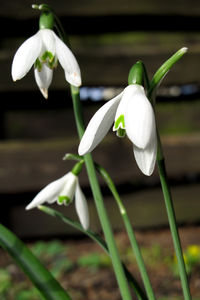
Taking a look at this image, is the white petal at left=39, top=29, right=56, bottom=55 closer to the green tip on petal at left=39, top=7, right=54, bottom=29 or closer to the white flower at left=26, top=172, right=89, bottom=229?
the green tip on petal at left=39, top=7, right=54, bottom=29

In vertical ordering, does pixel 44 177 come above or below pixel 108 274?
above

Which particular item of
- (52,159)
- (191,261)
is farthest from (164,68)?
(52,159)

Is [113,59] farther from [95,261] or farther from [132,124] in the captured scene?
[132,124]

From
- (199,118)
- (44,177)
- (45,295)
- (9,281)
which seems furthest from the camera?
(199,118)

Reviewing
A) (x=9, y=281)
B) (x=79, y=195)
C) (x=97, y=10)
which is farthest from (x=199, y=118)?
(x=79, y=195)

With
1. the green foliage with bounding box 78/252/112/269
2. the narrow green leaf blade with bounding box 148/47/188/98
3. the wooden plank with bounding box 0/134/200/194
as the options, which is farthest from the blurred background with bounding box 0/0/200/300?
the narrow green leaf blade with bounding box 148/47/188/98

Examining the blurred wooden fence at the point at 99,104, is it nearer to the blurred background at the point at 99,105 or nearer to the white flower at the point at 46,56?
the blurred background at the point at 99,105

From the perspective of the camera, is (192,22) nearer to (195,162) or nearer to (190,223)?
(195,162)
